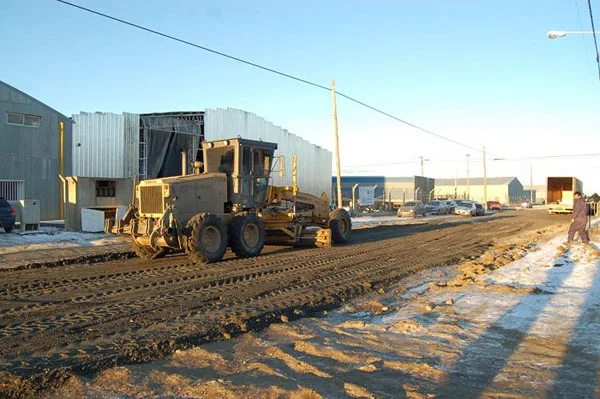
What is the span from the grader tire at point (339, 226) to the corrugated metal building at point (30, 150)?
53.9 ft

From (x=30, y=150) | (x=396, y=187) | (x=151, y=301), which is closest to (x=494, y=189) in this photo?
(x=396, y=187)

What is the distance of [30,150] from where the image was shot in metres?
26.2

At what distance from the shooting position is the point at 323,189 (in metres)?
44.2

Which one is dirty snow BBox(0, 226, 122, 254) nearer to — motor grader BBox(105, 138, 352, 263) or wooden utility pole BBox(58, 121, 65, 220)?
motor grader BBox(105, 138, 352, 263)

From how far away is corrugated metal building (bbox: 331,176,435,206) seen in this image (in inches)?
2388

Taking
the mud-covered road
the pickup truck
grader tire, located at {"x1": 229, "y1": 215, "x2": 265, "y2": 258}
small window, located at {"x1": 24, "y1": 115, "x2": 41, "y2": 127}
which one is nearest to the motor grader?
grader tire, located at {"x1": 229, "y1": 215, "x2": 265, "y2": 258}

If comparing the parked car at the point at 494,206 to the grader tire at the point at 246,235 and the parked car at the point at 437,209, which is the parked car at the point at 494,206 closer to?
the parked car at the point at 437,209

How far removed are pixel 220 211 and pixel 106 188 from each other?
43.3 ft

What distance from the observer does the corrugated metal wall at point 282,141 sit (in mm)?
29406

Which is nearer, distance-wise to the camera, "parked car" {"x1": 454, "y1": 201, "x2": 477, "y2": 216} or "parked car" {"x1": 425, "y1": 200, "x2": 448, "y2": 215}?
"parked car" {"x1": 454, "y1": 201, "x2": 477, "y2": 216}

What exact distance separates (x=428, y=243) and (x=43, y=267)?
38.5 feet

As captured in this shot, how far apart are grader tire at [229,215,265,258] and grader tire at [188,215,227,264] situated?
54cm

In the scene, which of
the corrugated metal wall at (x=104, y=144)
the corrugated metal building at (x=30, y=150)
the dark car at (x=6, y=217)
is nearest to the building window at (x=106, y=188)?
the corrugated metal wall at (x=104, y=144)

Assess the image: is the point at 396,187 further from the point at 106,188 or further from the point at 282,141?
the point at 106,188
